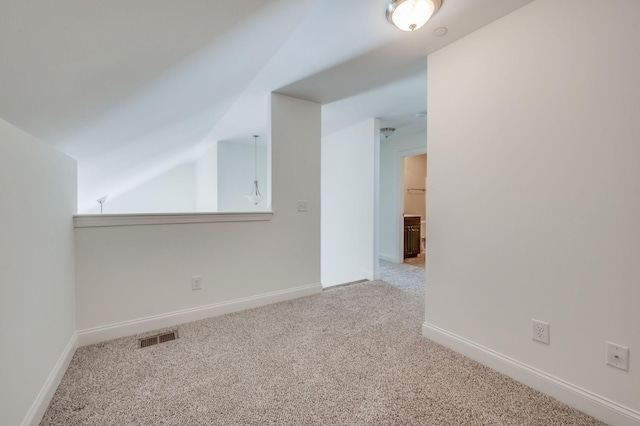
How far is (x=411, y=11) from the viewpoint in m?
1.51

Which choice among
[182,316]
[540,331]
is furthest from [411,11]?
[182,316]

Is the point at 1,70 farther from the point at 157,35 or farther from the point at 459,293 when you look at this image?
the point at 459,293

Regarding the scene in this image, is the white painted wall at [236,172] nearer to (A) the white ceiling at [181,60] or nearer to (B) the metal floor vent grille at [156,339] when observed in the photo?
(A) the white ceiling at [181,60]

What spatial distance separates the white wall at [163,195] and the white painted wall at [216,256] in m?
5.64

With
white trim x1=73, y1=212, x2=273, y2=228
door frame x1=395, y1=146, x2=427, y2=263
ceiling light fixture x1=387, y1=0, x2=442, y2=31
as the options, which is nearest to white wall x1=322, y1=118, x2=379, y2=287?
door frame x1=395, y1=146, x2=427, y2=263

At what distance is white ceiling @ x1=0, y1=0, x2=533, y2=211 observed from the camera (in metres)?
0.93

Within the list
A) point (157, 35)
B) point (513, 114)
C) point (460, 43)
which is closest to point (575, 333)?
point (513, 114)

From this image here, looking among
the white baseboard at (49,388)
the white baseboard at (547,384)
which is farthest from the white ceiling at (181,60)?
the white baseboard at (547,384)

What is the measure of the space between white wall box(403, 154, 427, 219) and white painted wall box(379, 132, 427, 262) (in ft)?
4.57

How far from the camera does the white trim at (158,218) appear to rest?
2027 mm

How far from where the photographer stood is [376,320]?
243 cm

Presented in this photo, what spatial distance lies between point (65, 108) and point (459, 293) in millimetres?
2598

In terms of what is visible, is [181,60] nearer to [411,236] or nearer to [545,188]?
[545,188]

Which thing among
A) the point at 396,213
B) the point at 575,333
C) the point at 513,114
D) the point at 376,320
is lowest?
the point at 376,320
